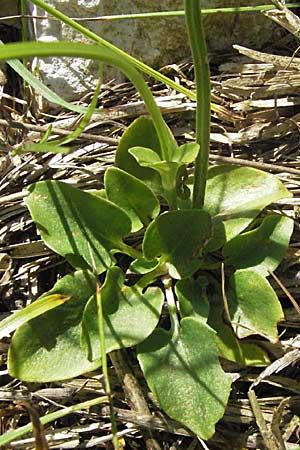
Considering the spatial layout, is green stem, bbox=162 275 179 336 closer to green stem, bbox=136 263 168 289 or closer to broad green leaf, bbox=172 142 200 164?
green stem, bbox=136 263 168 289

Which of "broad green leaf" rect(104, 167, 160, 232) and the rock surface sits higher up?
the rock surface

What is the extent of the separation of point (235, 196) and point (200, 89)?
29 cm

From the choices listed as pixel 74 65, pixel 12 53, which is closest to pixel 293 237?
pixel 74 65

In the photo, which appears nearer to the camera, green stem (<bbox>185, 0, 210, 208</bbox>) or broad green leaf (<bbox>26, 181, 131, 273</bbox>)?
green stem (<bbox>185, 0, 210, 208</bbox>)

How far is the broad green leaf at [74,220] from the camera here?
1246 millimetres

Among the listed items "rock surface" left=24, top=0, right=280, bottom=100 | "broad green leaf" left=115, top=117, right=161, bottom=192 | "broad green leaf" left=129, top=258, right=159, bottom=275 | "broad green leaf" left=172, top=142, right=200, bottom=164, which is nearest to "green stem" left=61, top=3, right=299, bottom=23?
"rock surface" left=24, top=0, right=280, bottom=100

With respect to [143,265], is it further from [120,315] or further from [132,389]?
[132,389]

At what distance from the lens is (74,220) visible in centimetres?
126

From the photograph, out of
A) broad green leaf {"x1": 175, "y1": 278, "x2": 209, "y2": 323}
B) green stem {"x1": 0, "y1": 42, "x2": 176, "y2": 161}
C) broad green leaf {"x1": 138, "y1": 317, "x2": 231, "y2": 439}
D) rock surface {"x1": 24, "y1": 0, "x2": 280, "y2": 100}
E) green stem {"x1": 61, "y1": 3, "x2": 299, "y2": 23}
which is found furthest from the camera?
rock surface {"x1": 24, "y1": 0, "x2": 280, "y2": 100}

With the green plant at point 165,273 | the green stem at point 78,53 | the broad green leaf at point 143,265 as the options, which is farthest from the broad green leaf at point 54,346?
the green stem at point 78,53

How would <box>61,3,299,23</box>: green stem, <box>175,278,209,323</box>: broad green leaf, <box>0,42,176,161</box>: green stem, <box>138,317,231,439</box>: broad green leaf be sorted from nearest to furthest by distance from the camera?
<box>0,42,176,161</box>: green stem
<box>138,317,231,439</box>: broad green leaf
<box>175,278,209,323</box>: broad green leaf
<box>61,3,299,23</box>: green stem

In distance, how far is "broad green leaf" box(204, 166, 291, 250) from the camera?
4.15 feet

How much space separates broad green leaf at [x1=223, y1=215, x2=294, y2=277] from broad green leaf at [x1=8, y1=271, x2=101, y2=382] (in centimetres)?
29

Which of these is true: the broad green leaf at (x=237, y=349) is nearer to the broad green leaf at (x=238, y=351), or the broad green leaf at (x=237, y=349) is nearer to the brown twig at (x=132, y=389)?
the broad green leaf at (x=238, y=351)
